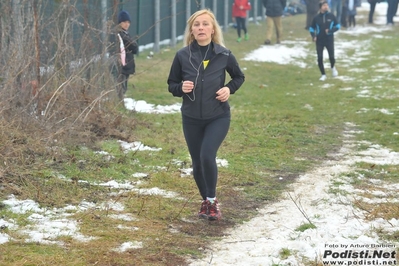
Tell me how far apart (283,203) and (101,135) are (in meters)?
3.43

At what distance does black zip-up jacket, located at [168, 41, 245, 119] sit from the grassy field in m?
0.96

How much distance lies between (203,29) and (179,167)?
8.39 feet

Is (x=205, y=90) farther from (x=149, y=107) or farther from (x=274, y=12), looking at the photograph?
(x=274, y=12)

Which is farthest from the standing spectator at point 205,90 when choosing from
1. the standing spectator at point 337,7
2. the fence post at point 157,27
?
the standing spectator at point 337,7

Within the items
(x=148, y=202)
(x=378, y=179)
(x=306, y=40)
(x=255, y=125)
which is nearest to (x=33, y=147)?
(x=148, y=202)

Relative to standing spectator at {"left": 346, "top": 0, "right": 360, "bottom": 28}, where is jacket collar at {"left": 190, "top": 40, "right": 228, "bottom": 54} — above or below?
above

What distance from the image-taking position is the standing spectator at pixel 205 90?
7035 mm

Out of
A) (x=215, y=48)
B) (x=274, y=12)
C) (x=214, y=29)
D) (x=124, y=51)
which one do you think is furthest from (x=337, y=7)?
(x=215, y=48)

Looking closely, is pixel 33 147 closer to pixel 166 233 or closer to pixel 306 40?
pixel 166 233

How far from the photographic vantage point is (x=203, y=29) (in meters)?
7.04

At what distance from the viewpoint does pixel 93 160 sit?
909cm

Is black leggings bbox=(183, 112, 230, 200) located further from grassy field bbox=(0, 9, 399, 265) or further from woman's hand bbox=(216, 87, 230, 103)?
grassy field bbox=(0, 9, 399, 265)

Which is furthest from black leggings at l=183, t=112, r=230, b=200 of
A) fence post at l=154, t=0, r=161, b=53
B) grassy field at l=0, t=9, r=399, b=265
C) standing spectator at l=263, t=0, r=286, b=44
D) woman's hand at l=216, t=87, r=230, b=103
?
standing spectator at l=263, t=0, r=286, b=44

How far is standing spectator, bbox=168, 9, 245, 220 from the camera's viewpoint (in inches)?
277
